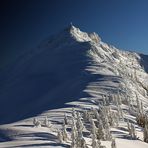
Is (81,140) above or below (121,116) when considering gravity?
below

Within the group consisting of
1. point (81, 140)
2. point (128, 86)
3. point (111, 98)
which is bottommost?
point (81, 140)

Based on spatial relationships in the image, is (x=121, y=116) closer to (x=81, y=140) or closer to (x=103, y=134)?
(x=103, y=134)

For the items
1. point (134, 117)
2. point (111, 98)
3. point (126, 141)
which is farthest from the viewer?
point (111, 98)

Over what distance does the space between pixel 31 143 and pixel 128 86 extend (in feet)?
439

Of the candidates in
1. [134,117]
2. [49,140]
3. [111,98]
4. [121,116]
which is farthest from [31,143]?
[111,98]

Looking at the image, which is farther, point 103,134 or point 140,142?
point 140,142

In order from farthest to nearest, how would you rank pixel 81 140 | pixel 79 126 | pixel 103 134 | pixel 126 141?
pixel 126 141 < pixel 103 134 < pixel 79 126 < pixel 81 140

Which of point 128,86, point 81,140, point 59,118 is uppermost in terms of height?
point 128,86

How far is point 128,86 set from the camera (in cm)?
19988

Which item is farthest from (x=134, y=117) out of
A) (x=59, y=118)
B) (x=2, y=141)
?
(x=2, y=141)

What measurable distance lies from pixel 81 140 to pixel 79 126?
202 inches

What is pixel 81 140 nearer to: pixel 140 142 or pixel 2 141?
pixel 2 141

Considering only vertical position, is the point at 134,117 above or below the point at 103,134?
above

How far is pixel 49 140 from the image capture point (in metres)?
76.5
